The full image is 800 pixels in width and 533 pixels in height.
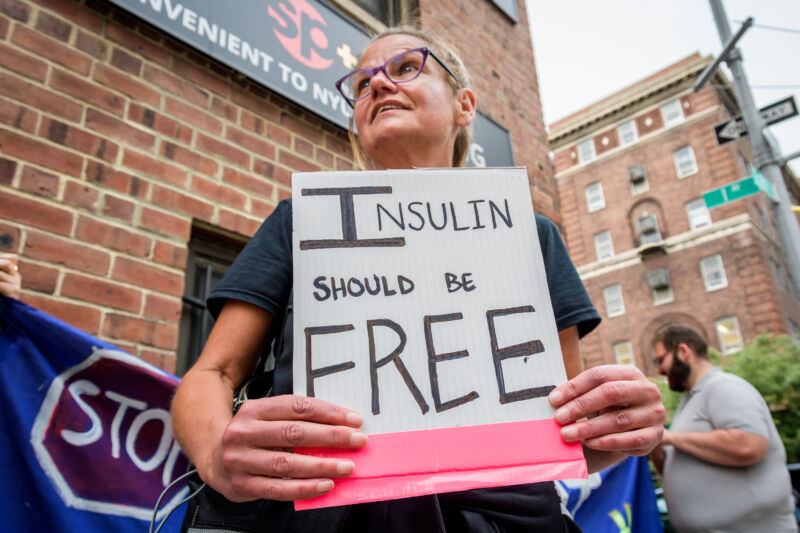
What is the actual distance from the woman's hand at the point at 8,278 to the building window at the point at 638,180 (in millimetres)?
28127

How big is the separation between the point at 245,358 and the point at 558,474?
0.57 meters

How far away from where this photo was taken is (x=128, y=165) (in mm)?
1977

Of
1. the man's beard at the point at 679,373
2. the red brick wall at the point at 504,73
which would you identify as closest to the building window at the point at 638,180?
the red brick wall at the point at 504,73

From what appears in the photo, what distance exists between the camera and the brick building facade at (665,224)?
2195 cm

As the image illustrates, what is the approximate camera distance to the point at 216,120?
234 cm

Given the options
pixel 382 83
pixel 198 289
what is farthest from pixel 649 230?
pixel 382 83

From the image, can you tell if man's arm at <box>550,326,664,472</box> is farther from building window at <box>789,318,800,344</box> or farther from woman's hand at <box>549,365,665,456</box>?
building window at <box>789,318,800,344</box>

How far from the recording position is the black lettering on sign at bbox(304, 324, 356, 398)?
0.76m

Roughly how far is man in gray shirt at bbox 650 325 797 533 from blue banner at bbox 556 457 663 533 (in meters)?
0.20

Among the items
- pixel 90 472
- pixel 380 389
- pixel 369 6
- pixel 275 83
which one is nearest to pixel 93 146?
pixel 275 83

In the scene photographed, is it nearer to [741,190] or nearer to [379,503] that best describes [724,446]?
[379,503]

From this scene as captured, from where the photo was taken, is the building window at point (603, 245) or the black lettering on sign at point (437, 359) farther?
the building window at point (603, 245)

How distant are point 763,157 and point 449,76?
7.54m

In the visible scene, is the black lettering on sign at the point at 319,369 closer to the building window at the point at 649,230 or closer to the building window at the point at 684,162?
the building window at the point at 649,230
